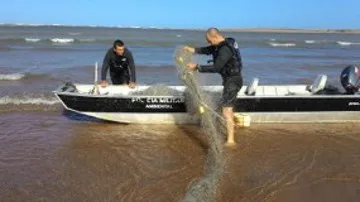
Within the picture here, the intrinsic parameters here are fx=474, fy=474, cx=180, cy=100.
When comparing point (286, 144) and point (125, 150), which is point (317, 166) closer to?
point (286, 144)

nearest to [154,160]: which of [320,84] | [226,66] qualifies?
[226,66]

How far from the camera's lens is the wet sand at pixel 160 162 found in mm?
5637

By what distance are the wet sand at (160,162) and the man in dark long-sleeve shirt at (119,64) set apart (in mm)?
991

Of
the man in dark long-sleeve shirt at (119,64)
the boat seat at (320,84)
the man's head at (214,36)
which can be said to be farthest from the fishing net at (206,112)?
the boat seat at (320,84)

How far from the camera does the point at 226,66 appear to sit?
7398 mm

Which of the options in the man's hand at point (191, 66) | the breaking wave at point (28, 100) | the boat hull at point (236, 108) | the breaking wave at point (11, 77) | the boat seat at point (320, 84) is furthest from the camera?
the breaking wave at point (11, 77)

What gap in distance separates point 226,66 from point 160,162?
1.84 metres

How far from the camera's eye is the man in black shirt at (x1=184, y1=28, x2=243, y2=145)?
23.5ft

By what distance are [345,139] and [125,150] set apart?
3785mm

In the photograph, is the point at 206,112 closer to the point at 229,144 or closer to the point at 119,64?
the point at 229,144

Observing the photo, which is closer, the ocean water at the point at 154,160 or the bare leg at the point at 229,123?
the ocean water at the point at 154,160

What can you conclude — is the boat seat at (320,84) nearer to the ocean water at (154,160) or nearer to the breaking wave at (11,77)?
the ocean water at (154,160)

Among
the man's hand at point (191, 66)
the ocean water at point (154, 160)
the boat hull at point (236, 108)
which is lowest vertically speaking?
the ocean water at point (154, 160)

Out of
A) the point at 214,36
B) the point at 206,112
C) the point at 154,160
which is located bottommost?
the point at 154,160
